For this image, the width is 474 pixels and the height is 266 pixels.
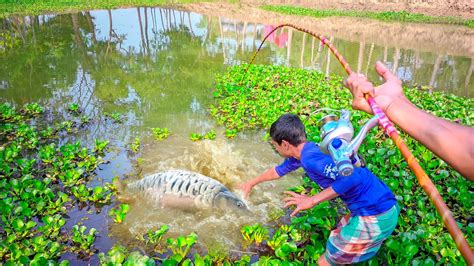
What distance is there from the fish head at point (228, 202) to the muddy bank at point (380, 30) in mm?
16183

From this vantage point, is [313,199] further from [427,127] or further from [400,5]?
[400,5]

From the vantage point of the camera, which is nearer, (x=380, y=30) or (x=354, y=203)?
(x=354, y=203)

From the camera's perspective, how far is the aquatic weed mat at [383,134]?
370 centimetres

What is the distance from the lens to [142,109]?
8.53m

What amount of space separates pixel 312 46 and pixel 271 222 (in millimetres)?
15077

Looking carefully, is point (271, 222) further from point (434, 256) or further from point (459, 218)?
point (459, 218)

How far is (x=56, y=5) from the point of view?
24.5 m

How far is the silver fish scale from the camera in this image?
4797 mm

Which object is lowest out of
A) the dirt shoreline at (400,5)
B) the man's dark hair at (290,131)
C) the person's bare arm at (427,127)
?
the man's dark hair at (290,131)

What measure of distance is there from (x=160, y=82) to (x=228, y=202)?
22.6 feet

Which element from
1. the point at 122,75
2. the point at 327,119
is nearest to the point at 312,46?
the point at 122,75

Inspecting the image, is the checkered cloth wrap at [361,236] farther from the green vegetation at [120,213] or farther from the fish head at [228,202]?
the green vegetation at [120,213]

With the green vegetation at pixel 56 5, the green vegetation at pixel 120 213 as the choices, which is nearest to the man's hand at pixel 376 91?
the green vegetation at pixel 120 213

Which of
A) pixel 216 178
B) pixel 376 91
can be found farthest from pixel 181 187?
pixel 376 91
